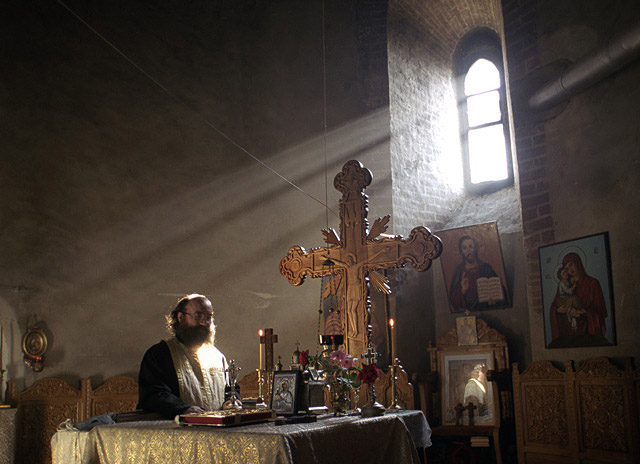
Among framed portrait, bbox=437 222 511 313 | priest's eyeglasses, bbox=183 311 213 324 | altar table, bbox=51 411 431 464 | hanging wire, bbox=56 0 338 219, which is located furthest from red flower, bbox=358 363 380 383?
hanging wire, bbox=56 0 338 219

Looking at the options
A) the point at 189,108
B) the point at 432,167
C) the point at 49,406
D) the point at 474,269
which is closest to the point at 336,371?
the point at 49,406

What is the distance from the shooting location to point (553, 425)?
6.77 metres

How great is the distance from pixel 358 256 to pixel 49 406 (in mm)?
3973

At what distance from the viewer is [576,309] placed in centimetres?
701

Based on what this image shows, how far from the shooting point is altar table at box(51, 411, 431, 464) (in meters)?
2.85

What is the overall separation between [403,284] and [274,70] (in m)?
3.79

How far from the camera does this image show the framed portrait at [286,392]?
3.47 metres

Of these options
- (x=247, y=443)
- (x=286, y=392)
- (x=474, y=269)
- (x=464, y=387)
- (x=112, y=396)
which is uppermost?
(x=474, y=269)

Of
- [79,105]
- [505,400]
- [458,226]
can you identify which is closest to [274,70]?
[79,105]

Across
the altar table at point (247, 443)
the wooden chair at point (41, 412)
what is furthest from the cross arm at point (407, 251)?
the wooden chair at point (41, 412)

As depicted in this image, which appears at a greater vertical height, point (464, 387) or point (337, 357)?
point (337, 357)

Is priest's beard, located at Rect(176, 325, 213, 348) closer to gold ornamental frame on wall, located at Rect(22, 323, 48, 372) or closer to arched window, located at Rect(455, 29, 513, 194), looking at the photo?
gold ornamental frame on wall, located at Rect(22, 323, 48, 372)

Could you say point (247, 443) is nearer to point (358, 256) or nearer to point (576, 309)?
point (358, 256)

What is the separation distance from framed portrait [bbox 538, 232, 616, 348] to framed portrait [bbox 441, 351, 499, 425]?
1003mm
